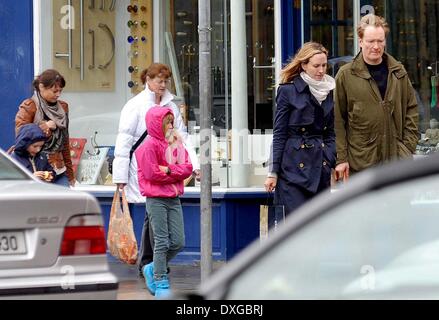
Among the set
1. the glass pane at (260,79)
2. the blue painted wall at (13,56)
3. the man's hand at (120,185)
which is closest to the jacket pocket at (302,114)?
the man's hand at (120,185)

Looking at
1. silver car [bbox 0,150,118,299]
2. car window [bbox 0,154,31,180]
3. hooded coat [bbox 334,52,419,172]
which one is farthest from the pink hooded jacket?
silver car [bbox 0,150,118,299]

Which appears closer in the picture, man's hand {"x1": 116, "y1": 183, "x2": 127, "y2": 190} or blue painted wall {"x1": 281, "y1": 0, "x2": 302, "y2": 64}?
man's hand {"x1": 116, "y1": 183, "x2": 127, "y2": 190}

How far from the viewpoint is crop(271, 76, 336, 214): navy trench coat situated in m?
8.21

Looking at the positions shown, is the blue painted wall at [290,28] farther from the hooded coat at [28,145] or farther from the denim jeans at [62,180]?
the hooded coat at [28,145]

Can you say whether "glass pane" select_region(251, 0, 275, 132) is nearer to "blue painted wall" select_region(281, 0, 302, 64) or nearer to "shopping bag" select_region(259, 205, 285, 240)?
"blue painted wall" select_region(281, 0, 302, 64)

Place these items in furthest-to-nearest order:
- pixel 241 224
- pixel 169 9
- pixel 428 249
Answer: pixel 169 9 → pixel 241 224 → pixel 428 249

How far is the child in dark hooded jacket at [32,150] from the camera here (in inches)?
356

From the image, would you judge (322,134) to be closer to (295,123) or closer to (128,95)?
(295,123)

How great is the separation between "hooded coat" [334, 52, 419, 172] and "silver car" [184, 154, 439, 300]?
461 centimetres

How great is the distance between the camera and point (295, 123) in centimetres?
823

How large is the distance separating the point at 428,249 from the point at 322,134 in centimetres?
488

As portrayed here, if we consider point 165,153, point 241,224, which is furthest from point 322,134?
point 241,224

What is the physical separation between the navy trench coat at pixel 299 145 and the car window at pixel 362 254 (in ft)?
15.1
